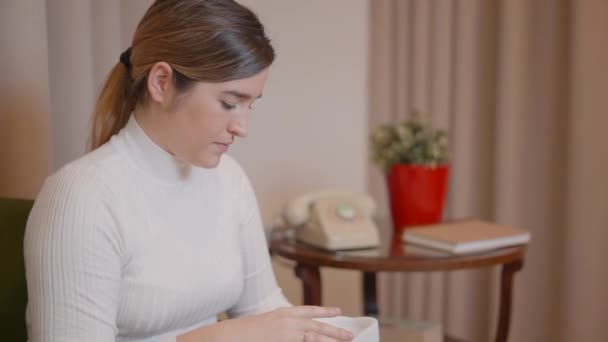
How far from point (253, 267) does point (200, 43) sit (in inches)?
20.1

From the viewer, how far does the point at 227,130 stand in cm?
126

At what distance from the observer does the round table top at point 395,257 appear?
1781 millimetres

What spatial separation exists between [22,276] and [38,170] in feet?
0.94

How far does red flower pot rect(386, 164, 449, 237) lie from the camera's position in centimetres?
202

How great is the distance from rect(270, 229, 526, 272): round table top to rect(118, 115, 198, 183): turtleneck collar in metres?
0.61

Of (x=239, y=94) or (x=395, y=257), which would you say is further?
(x=395, y=257)

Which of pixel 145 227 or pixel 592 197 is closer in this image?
pixel 145 227

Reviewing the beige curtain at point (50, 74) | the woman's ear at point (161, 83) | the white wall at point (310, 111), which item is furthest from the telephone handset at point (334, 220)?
the woman's ear at point (161, 83)

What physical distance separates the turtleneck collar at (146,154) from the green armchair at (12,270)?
0.21 metres

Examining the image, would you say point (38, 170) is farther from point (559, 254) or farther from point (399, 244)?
point (559, 254)

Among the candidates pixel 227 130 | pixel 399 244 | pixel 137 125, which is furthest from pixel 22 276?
pixel 399 244

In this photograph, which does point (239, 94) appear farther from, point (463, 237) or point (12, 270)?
point (463, 237)

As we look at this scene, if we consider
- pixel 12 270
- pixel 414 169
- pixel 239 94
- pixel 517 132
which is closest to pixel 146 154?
pixel 239 94

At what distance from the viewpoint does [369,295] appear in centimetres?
236
